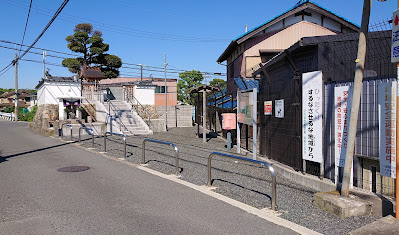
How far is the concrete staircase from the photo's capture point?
19312mm

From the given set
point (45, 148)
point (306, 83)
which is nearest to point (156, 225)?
point (306, 83)

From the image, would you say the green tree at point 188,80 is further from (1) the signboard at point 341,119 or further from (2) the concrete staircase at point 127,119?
(1) the signboard at point 341,119

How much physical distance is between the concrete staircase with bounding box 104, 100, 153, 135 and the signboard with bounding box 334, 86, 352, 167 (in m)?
14.5

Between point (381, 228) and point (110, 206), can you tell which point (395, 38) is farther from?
point (110, 206)

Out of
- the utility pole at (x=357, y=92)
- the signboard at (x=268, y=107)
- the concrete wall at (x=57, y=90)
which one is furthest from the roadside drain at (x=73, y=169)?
the concrete wall at (x=57, y=90)

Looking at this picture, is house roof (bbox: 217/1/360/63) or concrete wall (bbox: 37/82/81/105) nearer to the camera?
house roof (bbox: 217/1/360/63)

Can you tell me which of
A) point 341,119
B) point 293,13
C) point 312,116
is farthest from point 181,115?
point 341,119

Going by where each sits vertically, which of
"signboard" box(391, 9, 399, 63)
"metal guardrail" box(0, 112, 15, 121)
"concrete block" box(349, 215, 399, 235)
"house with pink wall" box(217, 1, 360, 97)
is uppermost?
"house with pink wall" box(217, 1, 360, 97)

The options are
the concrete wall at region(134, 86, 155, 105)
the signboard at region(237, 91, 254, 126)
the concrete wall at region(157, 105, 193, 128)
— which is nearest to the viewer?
the signboard at region(237, 91, 254, 126)

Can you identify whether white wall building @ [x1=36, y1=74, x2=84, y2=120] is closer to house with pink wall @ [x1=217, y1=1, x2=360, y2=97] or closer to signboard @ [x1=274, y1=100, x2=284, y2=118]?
house with pink wall @ [x1=217, y1=1, x2=360, y2=97]

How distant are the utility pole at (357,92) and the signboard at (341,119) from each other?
50 centimetres

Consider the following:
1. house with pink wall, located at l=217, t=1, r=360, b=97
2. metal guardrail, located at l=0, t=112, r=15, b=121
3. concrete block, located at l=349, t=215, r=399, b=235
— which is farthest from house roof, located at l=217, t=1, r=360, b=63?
metal guardrail, located at l=0, t=112, r=15, b=121

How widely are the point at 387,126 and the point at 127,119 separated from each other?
58.1 feet

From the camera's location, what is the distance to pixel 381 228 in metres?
Answer: 4.04
